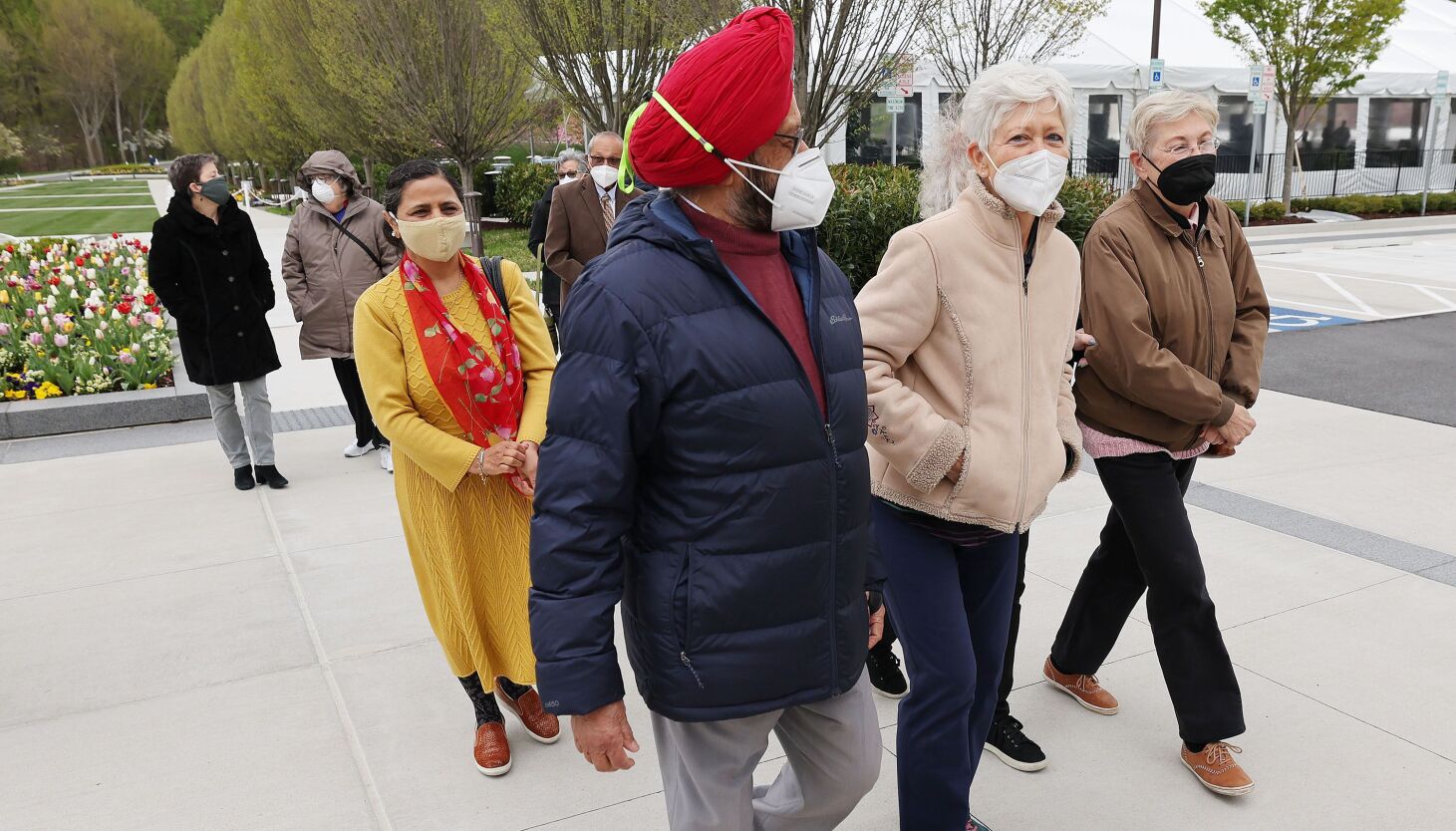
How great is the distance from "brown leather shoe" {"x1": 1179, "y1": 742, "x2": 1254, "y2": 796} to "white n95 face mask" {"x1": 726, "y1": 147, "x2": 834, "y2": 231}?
2.12 meters

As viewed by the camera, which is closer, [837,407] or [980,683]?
[837,407]

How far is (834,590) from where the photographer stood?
2004 mm

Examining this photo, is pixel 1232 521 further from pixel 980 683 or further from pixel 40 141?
pixel 40 141

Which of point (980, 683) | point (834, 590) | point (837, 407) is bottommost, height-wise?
point (980, 683)

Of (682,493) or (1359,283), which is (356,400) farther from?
(1359,283)

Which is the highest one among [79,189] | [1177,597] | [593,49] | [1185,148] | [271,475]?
[593,49]

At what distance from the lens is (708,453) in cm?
185

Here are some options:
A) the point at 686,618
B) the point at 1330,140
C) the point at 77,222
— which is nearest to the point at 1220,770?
the point at 686,618

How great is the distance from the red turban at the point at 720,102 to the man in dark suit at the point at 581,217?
17.0ft

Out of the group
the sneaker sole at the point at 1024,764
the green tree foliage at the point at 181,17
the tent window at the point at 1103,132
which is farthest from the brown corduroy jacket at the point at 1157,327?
the green tree foliage at the point at 181,17

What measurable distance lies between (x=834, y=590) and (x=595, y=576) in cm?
46

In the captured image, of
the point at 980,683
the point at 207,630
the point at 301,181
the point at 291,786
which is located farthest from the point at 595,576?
the point at 301,181

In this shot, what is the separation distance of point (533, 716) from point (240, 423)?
364 centimetres

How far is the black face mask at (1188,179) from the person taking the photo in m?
2.95
